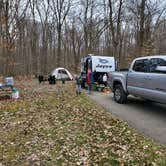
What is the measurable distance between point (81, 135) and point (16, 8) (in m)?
19.4

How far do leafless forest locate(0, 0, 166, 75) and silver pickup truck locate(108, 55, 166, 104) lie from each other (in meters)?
10.3

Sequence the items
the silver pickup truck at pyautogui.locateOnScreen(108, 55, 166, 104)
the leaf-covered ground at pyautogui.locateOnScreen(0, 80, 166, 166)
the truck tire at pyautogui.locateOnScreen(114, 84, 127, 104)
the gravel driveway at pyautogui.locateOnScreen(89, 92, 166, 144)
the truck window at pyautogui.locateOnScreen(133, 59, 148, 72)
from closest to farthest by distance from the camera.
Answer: the leaf-covered ground at pyautogui.locateOnScreen(0, 80, 166, 166) < the gravel driveway at pyautogui.locateOnScreen(89, 92, 166, 144) < the silver pickup truck at pyautogui.locateOnScreen(108, 55, 166, 104) < the truck window at pyautogui.locateOnScreen(133, 59, 148, 72) < the truck tire at pyautogui.locateOnScreen(114, 84, 127, 104)

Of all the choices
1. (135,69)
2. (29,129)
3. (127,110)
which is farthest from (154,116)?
(29,129)

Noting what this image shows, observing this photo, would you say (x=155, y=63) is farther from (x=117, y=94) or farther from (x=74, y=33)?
(x=74, y=33)

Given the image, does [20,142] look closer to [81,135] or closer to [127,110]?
[81,135]

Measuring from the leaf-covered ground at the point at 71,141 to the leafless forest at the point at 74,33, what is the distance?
13.4 metres

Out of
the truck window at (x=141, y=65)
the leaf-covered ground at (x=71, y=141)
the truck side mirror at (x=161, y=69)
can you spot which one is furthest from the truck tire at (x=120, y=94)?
the truck side mirror at (x=161, y=69)

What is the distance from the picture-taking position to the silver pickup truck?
6.77 m

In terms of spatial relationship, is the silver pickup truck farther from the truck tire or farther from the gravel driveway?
the gravel driveway

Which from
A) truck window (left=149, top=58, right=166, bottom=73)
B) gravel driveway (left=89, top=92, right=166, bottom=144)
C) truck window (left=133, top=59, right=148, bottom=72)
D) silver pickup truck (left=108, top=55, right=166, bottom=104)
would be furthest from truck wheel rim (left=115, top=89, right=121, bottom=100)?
truck window (left=149, top=58, right=166, bottom=73)

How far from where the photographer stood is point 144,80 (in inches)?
296

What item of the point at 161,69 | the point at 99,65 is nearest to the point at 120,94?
the point at 161,69

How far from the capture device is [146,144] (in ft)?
15.8

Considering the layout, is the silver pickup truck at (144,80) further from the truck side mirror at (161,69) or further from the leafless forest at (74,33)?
the leafless forest at (74,33)
